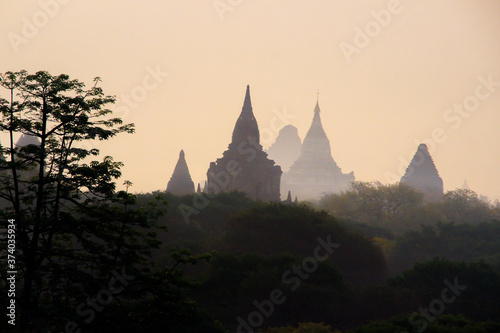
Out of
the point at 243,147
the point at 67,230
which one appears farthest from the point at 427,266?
the point at 243,147

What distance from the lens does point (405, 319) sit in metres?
31.5

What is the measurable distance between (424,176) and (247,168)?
1951 inches

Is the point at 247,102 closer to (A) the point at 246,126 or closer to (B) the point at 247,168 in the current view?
(A) the point at 246,126

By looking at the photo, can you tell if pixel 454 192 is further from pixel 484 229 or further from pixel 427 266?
pixel 427 266

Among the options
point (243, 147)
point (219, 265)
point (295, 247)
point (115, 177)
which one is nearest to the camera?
point (115, 177)

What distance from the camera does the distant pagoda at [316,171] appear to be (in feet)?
548

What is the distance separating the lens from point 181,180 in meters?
85.1

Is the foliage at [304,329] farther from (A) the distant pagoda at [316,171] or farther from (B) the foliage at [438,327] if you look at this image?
(A) the distant pagoda at [316,171]

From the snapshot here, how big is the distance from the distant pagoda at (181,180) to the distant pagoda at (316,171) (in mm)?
80302

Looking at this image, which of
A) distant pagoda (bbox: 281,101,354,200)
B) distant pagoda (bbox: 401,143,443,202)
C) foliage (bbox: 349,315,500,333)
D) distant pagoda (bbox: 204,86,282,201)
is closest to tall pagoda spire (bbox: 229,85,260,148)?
distant pagoda (bbox: 204,86,282,201)

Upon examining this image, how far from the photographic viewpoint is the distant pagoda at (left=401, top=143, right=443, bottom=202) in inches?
4734

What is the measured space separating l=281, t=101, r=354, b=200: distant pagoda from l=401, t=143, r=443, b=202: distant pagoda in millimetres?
41431

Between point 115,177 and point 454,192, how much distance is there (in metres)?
80.8

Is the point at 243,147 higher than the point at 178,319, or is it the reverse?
the point at 243,147
